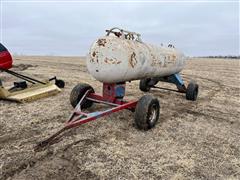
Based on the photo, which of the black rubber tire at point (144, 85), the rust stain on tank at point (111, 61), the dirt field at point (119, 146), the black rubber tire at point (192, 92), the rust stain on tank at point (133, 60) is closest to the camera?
the dirt field at point (119, 146)

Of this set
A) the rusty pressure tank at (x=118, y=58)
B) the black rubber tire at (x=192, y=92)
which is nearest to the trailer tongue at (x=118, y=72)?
the rusty pressure tank at (x=118, y=58)

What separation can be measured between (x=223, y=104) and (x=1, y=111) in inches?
253

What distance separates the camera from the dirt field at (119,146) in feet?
12.1

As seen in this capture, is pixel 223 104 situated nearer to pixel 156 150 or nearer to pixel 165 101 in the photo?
pixel 165 101

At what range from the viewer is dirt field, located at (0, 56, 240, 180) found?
3689mm

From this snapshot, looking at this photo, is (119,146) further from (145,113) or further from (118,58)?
(118,58)

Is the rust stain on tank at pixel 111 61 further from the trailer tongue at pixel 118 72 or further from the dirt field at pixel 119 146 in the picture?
the dirt field at pixel 119 146

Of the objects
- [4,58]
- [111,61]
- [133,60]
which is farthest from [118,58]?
[4,58]

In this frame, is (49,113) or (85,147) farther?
(49,113)

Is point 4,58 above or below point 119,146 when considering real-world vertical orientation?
above

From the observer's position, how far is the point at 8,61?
7.32 meters

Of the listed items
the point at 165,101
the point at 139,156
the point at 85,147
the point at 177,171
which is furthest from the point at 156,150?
Result: the point at 165,101

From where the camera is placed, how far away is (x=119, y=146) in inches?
178

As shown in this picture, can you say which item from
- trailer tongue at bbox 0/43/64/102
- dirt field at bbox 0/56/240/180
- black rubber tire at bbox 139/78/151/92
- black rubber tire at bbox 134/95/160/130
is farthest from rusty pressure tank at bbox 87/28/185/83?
black rubber tire at bbox 139/78/151/92
